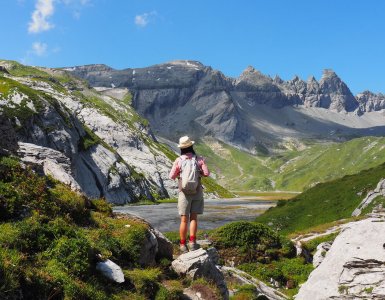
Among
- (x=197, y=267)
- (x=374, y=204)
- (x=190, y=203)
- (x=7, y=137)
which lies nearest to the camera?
(x=197, y=267)

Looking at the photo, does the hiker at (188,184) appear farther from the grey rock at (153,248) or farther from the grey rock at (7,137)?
the grey rock at (7,137)

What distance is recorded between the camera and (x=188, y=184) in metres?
16.3

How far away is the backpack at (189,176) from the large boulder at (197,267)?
8.34ft

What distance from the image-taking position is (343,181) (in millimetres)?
73875

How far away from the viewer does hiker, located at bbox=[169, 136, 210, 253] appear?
53.7ft

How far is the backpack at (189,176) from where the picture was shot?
16297 mm

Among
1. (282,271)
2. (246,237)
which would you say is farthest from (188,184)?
(246,237)

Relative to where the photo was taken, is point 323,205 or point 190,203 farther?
point 323,205

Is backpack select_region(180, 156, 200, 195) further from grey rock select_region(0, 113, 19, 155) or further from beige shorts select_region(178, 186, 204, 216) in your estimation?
grey rock select_region(0, 113, 19, 155)

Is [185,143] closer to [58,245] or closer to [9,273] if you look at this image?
[58,245]

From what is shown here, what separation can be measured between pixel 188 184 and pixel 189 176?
1.05 feet

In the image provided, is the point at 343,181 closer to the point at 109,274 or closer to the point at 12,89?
the point at 109,274

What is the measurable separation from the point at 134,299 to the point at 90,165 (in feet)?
423

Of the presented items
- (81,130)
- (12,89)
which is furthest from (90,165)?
(12,89)
